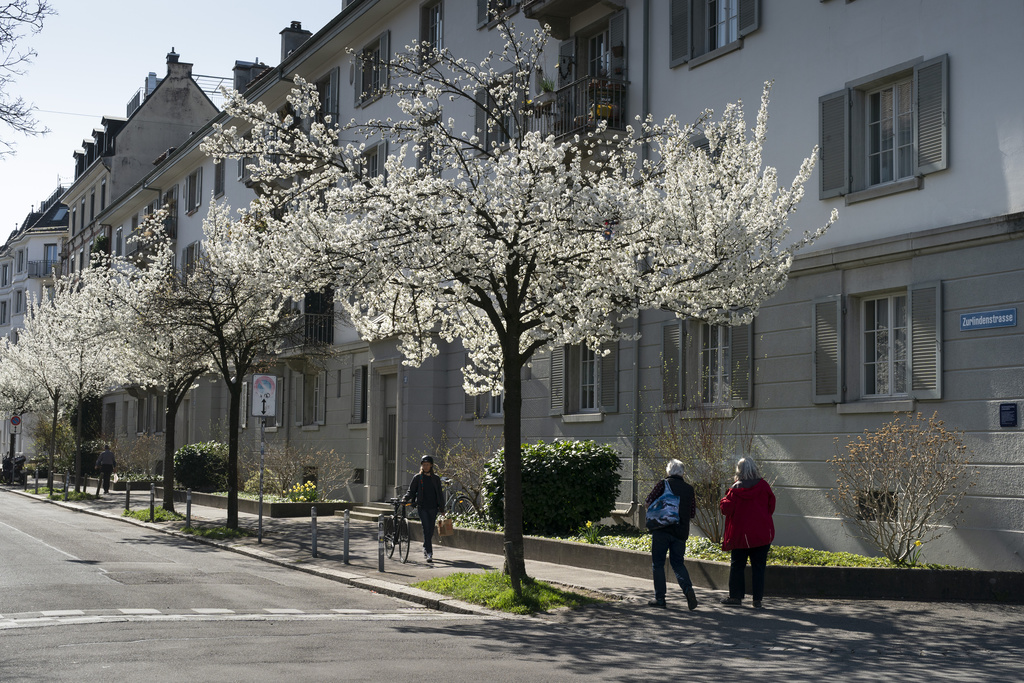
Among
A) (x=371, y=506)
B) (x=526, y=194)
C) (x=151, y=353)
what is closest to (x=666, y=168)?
(x=526, y=194)

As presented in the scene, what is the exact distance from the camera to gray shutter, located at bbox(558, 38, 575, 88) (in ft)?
69.0

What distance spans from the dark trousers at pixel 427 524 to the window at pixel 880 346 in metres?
6.39

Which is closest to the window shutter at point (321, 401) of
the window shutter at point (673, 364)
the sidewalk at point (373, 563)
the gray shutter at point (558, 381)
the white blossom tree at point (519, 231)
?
the sidewalk at point (373, 563)

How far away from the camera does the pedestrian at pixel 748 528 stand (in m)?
12.1

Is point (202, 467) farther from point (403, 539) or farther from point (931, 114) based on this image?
point (931, 114)

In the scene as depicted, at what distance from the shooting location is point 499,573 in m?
13.9

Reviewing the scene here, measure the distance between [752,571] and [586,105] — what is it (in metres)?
10.3

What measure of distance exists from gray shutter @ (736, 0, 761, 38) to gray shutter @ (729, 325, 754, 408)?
481cm

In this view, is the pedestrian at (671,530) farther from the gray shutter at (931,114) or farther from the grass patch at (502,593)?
the gray shutter at (931,114)

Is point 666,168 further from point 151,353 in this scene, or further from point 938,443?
point 151,353

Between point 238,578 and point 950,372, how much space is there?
1035cm

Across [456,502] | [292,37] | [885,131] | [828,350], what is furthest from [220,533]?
[292,37]

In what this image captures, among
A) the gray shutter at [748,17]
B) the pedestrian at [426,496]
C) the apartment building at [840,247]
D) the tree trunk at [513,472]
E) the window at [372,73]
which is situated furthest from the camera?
the window at [372,73]

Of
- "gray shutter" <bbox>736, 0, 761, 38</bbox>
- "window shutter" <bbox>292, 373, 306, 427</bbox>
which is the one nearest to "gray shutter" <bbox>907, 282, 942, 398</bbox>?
"gray shutter" <bbox>736, 0, 761, 38</bbox>
